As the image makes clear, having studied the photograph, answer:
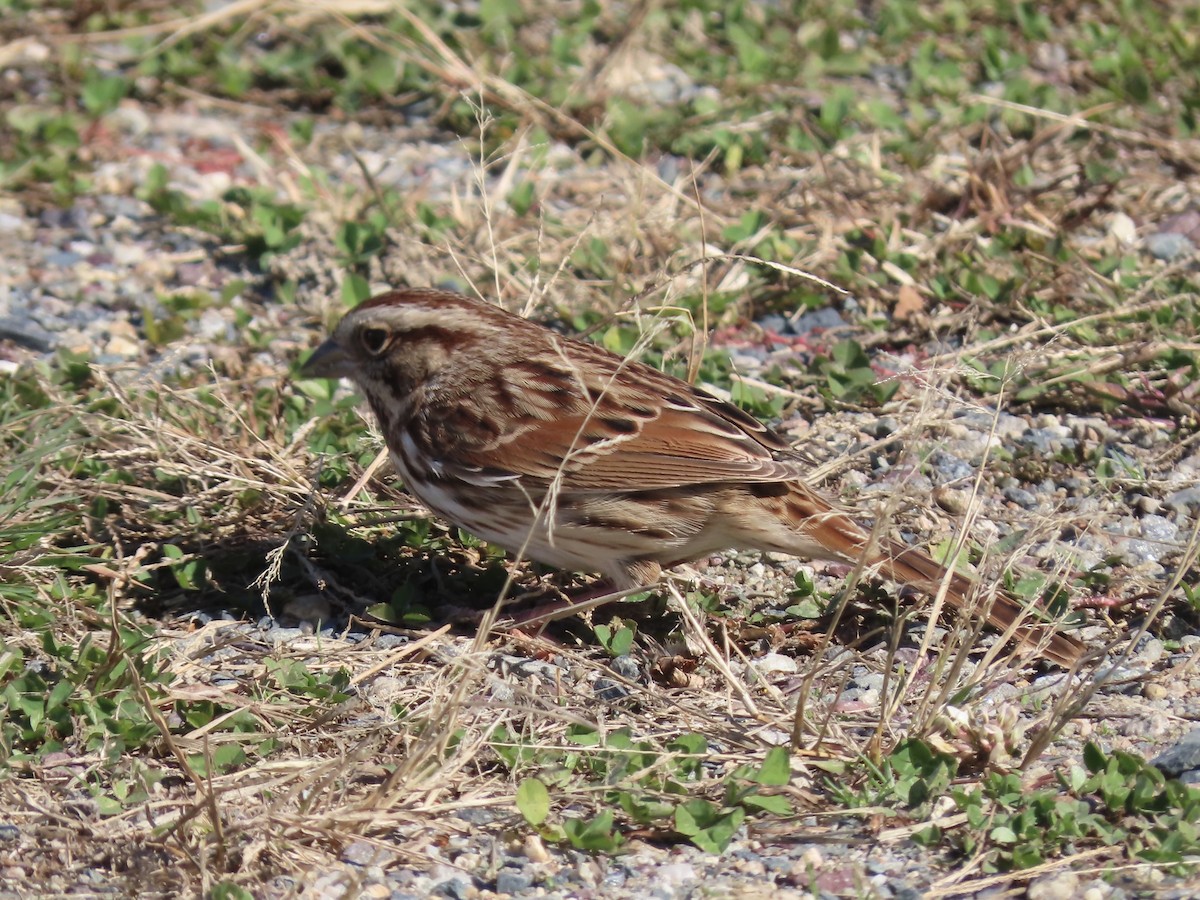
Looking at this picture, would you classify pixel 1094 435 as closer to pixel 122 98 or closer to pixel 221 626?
pixel 221 626

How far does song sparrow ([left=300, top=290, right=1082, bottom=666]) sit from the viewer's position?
16.2 ft

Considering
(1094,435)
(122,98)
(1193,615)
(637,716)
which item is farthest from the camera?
(122,98)

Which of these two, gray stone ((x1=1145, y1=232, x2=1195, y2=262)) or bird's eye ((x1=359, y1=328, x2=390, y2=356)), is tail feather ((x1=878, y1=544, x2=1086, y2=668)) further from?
gray stone ((x1=1145, y1=232, x2=1195, y2=262))

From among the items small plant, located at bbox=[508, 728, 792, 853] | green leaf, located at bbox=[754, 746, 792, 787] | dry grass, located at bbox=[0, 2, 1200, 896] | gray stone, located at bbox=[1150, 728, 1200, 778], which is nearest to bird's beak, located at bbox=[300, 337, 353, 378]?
dry grass, located at bbox=[0, 2, 1200, 896]

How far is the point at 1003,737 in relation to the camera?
4.13 meters

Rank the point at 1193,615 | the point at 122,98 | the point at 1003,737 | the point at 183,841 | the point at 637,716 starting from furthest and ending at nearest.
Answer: the point at 122,98 < the point at 1193,615 < the point at 637,716 < the point at 1003,737 < the point at 183,841

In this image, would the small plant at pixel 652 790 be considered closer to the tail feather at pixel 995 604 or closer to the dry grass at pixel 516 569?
the dry grass at pixel 516 569

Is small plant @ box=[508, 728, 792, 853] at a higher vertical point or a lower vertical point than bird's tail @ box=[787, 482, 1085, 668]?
lower

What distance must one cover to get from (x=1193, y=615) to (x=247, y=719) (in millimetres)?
2665

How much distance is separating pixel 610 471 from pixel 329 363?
112 cm

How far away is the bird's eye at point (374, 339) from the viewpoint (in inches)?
212

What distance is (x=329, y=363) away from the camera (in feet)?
18.1

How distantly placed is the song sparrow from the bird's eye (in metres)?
0.21

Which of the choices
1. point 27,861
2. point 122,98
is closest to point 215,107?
point 122,98
